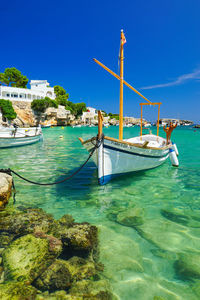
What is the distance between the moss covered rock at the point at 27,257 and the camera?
11.0 ft

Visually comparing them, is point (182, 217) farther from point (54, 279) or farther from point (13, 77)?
point (13, 77)

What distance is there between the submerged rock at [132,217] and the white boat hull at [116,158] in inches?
96.6

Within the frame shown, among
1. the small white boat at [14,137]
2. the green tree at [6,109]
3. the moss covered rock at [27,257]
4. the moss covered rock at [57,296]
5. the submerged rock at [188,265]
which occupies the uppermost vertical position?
the green tree at [6,109]

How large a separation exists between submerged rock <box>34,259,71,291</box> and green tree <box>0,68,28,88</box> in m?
85.3

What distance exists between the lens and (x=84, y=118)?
11188cm

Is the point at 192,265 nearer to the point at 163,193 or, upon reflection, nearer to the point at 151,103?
the point at 163,193

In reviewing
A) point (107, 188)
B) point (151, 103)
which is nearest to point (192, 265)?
point (107, 188)

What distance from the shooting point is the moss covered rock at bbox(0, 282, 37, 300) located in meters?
2.78

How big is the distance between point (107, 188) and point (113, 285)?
5021 millimetres

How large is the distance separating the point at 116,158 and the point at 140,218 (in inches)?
131

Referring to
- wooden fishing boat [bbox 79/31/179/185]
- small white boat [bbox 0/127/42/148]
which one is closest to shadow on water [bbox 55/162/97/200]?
wooden fishing boat [bbox 79/31/179/185]

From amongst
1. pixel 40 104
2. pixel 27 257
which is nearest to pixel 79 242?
pixel 27 257

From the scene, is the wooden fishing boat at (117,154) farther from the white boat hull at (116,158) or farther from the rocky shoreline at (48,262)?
the rocky shoreline at (48,262)

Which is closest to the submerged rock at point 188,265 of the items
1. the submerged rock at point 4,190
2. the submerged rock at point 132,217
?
the submerged rock at point 132,217
